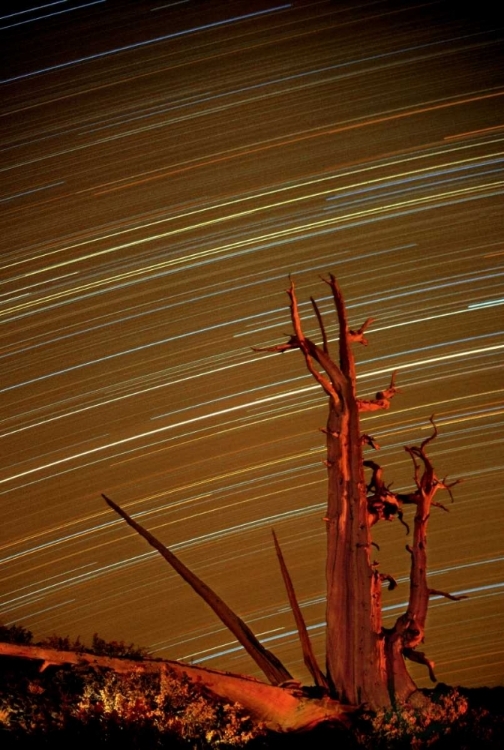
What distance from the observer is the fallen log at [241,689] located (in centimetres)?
718

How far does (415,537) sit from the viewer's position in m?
8.66

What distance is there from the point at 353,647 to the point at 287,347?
121 inches

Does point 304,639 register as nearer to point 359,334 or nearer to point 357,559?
point 357,559

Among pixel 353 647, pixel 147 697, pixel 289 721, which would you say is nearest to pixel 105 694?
pixel 147 697

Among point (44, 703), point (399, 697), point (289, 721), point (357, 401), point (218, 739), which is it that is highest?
point (357, 401)

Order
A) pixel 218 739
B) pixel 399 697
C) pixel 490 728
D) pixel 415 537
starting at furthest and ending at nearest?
pixel 415 537 → pixel 399 697 → pixel 490 728 → pixel 218 739

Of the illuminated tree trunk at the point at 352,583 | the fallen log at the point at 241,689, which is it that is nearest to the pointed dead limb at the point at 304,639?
the illuminated tree trunk at the point at 352,583

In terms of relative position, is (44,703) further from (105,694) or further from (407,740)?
(407,740)

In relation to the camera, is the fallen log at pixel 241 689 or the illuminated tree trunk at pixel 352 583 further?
the illuminated tree trunk at pixel 352 583

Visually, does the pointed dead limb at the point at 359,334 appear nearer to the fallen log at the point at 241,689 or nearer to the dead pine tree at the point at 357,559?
the dead pine tree at the point at 357,559

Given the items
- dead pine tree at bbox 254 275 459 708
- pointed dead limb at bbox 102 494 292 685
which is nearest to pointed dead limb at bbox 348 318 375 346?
dead pine tree at bbox 254 275 459 708

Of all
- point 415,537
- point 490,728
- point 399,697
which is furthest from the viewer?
point 415,537

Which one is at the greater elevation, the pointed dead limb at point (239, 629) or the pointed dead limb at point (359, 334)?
the pointed dead limb at point (359, 334)

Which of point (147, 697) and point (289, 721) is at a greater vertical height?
point (147, 697)
